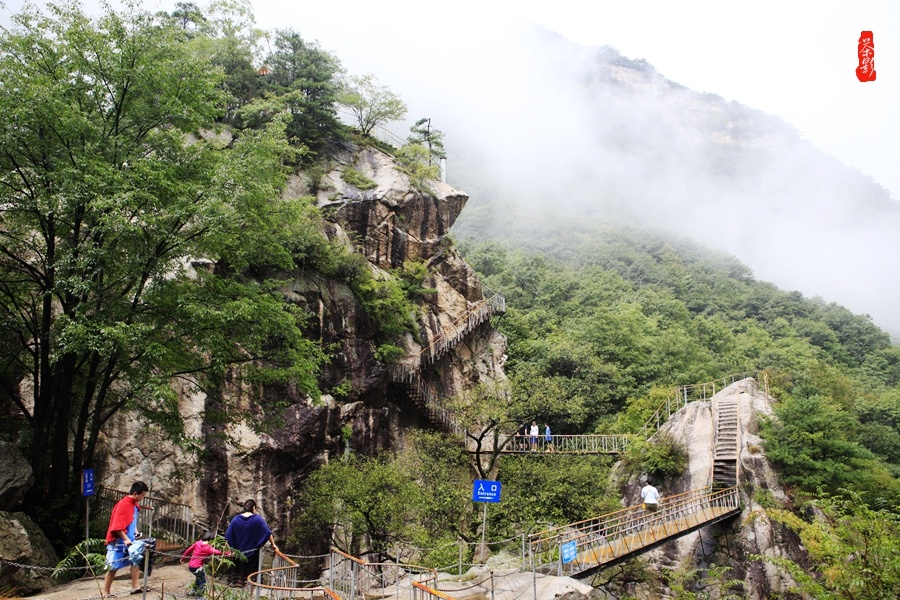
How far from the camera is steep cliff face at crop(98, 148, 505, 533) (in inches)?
659

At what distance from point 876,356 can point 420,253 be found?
39.9m

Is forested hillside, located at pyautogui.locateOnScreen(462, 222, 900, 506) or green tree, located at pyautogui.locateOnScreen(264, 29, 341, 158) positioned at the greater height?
green tree, located at pyautogui.locateOnScreen(264, 29, 341, 158)

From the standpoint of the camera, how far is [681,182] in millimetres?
97812

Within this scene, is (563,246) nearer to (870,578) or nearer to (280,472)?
(280,472)

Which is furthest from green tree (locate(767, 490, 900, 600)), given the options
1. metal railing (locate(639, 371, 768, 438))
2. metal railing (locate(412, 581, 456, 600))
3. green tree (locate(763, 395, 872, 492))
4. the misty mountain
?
the misty mountain

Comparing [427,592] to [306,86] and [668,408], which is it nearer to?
[668,408]

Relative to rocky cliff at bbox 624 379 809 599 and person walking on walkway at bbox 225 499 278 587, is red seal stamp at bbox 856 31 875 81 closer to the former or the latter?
rocky cliff at bbox 624 379 809 599

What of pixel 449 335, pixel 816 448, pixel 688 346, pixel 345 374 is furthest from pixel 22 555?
pixel 688 346

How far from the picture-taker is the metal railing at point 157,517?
42.7ft

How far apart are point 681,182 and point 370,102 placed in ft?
268

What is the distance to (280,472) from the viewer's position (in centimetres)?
1862

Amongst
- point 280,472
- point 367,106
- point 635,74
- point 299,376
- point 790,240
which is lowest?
point 280,472

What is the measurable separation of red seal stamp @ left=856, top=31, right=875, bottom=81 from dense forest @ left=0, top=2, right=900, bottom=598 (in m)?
9.89

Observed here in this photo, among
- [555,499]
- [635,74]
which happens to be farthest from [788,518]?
[635,74]
